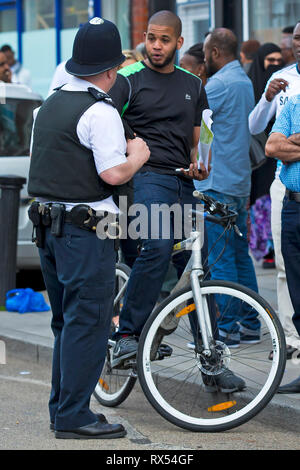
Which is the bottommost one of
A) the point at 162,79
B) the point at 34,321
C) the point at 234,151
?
the point at 34,321

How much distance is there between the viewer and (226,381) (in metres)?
5.12

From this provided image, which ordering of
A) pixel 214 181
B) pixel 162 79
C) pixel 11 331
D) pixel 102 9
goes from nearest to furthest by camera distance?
pixel 162 79
pixel 214 181
pixel 11 331
pixel 102 9

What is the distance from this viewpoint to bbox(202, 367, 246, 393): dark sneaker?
5.12 m

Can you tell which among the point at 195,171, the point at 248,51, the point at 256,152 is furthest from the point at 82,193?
the point at 248,51

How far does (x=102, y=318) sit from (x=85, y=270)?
0.26m

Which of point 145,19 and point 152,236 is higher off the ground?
point 145,19

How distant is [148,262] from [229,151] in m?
1.69

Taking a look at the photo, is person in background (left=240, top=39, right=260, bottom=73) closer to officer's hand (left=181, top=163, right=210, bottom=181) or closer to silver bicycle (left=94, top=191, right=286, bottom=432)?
officer's hand (left=181, top=163, right=210, bottom=181)

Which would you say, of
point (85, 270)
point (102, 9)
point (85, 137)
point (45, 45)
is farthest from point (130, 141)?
point (45, 45)

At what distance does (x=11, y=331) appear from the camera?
7.25 m

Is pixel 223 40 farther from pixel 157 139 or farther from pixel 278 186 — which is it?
pixel 157 139

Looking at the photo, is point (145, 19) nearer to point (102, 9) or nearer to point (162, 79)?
point (102, 9)

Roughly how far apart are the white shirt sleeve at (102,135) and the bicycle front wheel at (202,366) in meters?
0.89

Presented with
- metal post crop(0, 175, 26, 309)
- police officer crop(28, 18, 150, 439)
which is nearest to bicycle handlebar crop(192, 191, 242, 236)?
police officer crop(28, 18, 150, 439)
